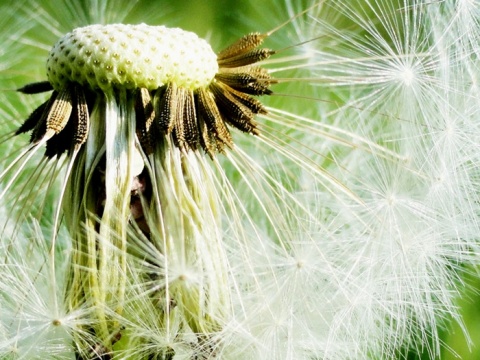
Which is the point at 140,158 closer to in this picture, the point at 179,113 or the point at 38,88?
the point at 179,113

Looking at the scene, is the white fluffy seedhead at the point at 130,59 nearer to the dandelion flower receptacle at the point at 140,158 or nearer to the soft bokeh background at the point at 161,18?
the dandelion flower receptacle at the point at 140,158

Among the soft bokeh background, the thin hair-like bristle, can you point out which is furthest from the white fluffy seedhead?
the soft bokeh background

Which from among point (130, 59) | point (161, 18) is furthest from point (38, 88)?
point (161, 18)

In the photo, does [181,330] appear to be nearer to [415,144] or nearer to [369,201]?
[369,201]

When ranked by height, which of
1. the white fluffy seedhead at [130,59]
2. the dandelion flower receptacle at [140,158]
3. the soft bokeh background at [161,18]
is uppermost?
the soft bokeh background at [161,18]

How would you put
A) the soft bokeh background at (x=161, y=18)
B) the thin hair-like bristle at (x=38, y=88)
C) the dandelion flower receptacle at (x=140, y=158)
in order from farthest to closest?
1. the soft bokeh background at (x=161, y=18)
2. the thin hair-like bristle at (x=38, y=88)
3. the dandelion flower receptacle at (x=140, y=158)

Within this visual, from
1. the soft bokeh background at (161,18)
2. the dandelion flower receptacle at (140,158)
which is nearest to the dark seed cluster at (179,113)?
the dandelion flower receptacle at (140,158)

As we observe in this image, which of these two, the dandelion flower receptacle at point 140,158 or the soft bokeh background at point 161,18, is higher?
the soft bokeh background at point 161,18
